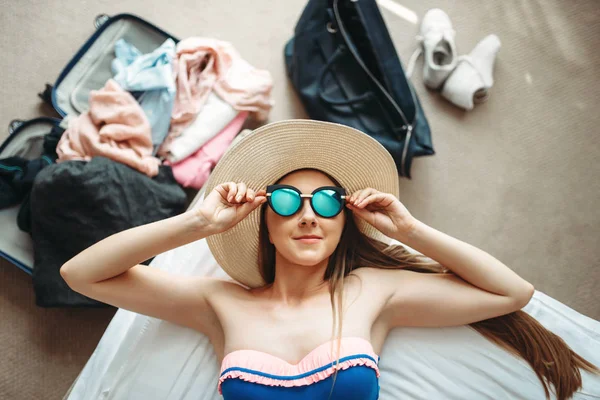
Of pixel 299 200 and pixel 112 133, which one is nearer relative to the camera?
pixel 299 200

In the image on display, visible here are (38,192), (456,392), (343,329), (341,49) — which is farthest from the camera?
(341,49)

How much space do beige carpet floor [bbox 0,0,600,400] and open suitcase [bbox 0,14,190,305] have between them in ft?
0.45

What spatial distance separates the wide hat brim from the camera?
3.62ft

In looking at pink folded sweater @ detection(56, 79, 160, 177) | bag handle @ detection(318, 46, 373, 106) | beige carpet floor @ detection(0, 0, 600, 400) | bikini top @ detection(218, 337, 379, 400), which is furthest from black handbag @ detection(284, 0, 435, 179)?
bikini top @ detection(218, 337, 379, 400)

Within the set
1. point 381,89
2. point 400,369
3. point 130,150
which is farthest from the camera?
point 381,89

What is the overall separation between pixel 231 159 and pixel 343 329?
0.48 m

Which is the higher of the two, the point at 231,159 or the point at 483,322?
the point at 231,159

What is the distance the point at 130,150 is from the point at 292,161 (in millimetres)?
670

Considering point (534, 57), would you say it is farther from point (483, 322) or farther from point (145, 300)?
point (145, 300)

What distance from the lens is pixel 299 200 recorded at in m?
1.08

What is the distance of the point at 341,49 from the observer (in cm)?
170

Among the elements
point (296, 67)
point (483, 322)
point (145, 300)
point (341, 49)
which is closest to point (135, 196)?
point (145, 300)

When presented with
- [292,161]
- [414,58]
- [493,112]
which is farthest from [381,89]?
[292,161]

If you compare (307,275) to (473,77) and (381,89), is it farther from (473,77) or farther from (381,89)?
(473,77)
